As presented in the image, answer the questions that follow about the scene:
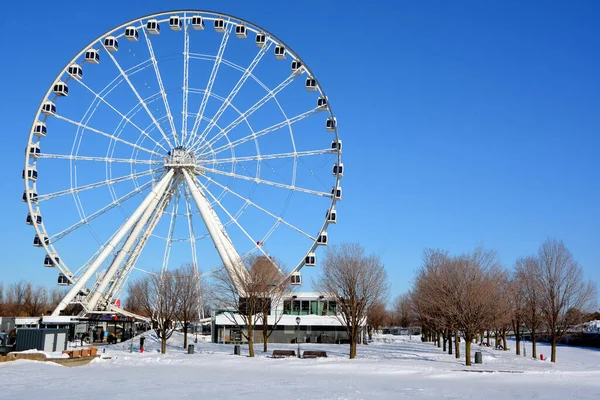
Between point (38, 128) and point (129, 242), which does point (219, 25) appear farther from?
point (129, 242)

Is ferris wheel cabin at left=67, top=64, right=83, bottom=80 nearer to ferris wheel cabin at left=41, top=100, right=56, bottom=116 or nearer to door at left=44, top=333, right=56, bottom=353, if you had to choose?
ferris wheel cabin at left=41, top=100, right=56, bottom=116

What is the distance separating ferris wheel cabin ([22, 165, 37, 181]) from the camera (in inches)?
1774

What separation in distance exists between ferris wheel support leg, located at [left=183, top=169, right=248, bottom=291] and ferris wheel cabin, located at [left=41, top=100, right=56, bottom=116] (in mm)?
10243

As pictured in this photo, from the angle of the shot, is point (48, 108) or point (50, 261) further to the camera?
point (50, 261)

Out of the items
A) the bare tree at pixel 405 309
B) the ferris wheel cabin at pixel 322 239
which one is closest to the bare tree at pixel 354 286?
the ferris wheel cabin at pixel 322 239

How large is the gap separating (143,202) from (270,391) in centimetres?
2546

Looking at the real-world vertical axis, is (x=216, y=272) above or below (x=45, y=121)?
below

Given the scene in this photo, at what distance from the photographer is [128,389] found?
21.9 metres

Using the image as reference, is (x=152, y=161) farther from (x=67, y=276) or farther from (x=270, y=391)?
(x=270, y=391)

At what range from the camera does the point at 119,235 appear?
4509 cm

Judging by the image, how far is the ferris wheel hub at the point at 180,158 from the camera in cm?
4391

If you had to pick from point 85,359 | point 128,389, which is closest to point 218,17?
point 85,359

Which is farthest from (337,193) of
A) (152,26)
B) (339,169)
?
(152,26)

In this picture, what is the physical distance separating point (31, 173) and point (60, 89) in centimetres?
621
